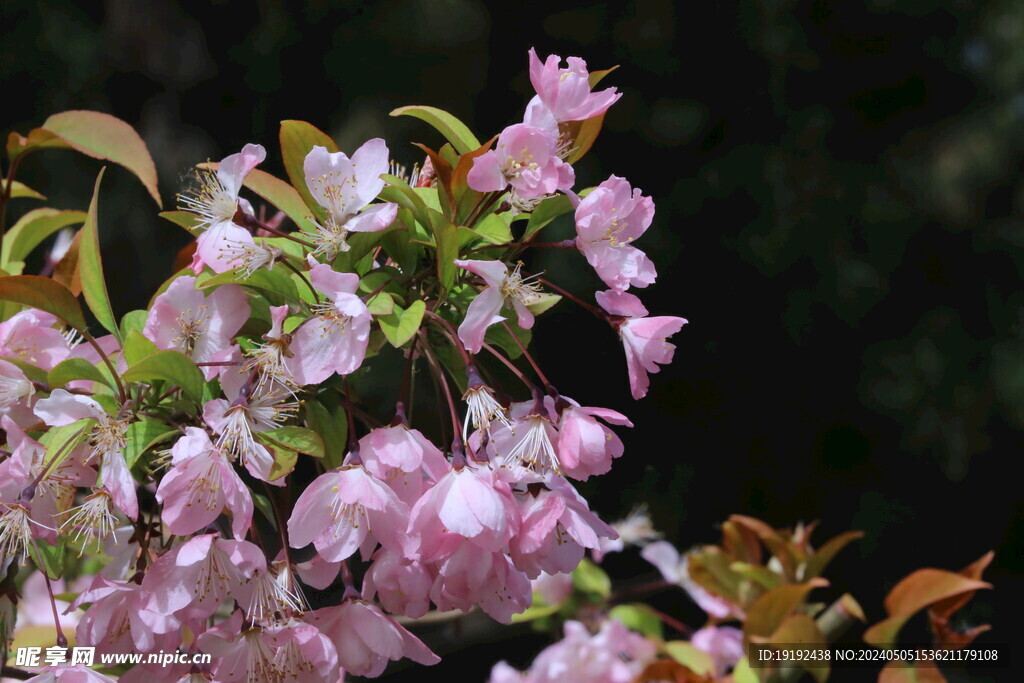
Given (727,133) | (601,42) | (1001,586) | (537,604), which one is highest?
(601,42)

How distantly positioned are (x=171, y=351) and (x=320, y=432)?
70 millimetres

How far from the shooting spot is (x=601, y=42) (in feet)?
3.58

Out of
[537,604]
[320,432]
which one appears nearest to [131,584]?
[320,432]

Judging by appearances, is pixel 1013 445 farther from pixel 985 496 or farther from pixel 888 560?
pixel 888 560

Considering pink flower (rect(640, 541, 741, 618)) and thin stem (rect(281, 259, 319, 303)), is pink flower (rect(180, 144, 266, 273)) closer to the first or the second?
thin stem (rect(281, 259, 319, 303))

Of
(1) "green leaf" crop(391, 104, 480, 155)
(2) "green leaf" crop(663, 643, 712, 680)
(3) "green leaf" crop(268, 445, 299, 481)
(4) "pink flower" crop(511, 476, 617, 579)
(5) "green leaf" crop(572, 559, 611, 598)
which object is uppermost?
(1) "green leaf" crop(391, 104, 480, 155)

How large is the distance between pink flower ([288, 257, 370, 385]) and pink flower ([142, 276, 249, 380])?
1.8 inches

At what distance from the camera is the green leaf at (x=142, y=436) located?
0.30 m

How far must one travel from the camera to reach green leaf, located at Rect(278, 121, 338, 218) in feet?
1.05

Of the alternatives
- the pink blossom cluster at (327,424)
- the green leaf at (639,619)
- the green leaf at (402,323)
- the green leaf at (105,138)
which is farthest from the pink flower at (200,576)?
the green leaf at (639,619)

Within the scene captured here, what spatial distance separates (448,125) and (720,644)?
0.69 metres

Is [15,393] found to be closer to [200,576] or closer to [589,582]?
[200,576]

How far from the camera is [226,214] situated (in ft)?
1.04

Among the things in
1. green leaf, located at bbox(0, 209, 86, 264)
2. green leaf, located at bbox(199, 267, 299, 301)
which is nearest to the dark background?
green leaf, located at bbox(0, 209, 86, 264)
